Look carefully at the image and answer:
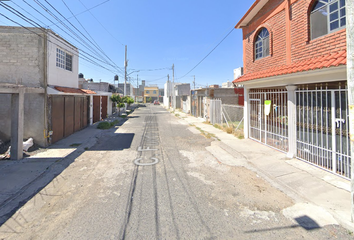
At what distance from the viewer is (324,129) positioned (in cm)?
539

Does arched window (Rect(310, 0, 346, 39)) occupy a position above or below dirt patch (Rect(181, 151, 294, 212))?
above

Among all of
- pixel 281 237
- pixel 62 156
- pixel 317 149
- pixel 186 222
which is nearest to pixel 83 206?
pixel 186 222

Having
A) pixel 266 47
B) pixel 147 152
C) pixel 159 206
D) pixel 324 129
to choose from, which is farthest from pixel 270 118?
pixel 159 206

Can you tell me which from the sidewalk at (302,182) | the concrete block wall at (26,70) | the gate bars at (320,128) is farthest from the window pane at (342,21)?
the concrete block wall at (26,70)

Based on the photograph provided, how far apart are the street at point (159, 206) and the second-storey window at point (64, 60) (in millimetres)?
6318

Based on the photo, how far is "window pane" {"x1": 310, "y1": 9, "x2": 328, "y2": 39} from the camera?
5441 millimetres

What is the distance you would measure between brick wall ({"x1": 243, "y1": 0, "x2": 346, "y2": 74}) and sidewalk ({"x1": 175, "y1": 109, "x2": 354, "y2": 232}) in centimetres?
321

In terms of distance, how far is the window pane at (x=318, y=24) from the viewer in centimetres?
544

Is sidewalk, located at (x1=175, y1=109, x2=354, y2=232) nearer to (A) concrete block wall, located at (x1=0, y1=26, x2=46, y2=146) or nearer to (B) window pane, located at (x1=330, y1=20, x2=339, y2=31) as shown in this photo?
(B) window pane, located at (x1=330, y1=20, x2=339, y2=31)

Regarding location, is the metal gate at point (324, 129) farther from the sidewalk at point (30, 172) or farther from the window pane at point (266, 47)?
the sidewalk at point (30, 172)

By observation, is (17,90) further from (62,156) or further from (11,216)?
(11,216)

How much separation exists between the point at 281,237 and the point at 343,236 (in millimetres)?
895

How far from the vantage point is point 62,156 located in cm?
710

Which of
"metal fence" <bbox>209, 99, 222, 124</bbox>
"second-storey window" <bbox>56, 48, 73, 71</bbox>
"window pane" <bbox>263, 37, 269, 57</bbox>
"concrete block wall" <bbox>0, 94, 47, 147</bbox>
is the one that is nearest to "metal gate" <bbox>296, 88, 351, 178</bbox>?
"window pane" <bbox>263, 37, 269, 57</bbox>
